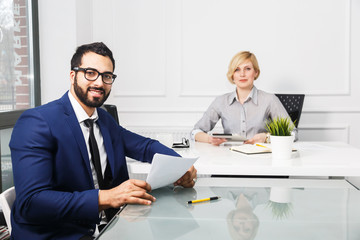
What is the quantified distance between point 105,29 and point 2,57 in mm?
1400

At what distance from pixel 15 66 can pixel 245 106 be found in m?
1.94

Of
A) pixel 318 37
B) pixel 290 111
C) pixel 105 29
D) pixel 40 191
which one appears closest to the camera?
pixel 40 191

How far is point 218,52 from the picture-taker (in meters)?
3.91

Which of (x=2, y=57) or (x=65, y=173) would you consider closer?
(x=65, y=173)

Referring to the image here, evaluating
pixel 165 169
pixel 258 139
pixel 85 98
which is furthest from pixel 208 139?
pixel 165 169

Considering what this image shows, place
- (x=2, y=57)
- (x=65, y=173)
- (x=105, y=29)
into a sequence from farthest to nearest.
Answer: (x=105, y=29) → (x=2, y=57) → (x=65, y=173)

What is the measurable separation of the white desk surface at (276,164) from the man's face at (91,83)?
428 millimetres

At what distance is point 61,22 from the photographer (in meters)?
3.49

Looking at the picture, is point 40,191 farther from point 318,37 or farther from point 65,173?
point 318,37

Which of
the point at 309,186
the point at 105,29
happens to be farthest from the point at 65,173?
the point at 105,29

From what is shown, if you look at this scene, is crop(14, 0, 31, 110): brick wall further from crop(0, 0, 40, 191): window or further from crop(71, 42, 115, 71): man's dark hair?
crop(71, 42, 115, 71): man's dark hair

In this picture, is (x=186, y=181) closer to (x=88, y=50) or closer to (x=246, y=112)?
(x=88, y=50)

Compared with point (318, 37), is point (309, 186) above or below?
below

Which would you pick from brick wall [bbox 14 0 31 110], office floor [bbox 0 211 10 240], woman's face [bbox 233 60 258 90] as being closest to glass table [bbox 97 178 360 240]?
office floor [bbox 0 211 10 240]
